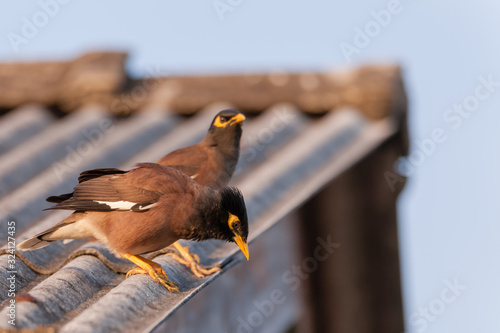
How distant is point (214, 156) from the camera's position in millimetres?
3580

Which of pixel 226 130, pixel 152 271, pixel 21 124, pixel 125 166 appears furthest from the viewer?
pixel 21 124

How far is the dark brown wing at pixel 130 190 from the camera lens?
2771 mm

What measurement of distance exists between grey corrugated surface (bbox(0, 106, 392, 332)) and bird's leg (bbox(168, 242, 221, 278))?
3cm

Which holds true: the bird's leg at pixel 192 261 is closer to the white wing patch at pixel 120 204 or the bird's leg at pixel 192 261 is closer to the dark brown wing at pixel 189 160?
the white wing patch at pixel 120 204

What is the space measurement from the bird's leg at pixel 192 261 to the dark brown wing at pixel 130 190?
307 millimetres

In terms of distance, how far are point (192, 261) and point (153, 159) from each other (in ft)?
5.19

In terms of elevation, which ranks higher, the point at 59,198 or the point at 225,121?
the point at 59,198

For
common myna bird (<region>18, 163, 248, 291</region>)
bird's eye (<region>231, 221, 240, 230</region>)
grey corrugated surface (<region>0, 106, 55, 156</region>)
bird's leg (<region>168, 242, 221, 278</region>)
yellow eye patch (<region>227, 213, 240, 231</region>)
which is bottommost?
bird's leg (<region>168, 242, 221, 278</region>)

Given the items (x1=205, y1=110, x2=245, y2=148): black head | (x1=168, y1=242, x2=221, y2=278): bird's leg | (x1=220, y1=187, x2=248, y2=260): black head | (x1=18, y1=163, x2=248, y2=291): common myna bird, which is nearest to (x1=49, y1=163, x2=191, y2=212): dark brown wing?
(x1=18, y1=163, x2=248, y2=291): common myna bird

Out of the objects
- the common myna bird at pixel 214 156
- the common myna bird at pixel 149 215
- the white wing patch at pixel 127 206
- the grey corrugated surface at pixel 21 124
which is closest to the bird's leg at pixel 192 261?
the common myna bird at pixel 149 215

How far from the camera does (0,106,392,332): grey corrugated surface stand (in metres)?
2.27

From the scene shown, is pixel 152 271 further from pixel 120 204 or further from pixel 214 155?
pixel 214 155

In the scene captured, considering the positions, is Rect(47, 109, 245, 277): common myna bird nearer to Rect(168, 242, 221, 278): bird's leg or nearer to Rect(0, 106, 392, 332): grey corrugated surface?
Rect(0, 106, 392, 332): grey corrugated surface

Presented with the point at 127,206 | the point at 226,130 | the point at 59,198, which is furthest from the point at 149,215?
the point at 226,130
